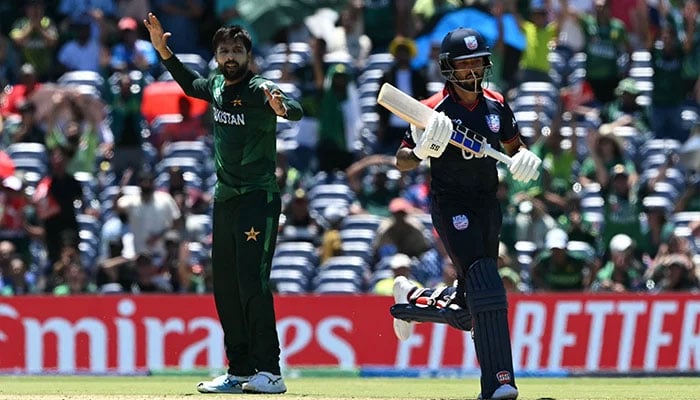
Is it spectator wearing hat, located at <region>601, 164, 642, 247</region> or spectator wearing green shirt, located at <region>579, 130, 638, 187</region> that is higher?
spectator wearing green shirt, located at <region>579, 130, 638, 187</region>

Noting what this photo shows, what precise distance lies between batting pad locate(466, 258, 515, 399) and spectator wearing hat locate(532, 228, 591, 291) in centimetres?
784

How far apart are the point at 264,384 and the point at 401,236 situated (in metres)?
7.92

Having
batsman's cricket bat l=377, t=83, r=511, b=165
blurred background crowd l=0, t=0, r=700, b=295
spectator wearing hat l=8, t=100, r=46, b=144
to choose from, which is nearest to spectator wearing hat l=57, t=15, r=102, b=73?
blurred background crowd l=0, t=0, r=700, b=295

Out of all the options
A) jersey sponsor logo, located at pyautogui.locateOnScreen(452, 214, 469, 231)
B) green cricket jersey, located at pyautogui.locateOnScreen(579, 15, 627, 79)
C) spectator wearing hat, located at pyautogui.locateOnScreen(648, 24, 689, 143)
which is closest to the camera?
jersey sponsor logo, located at pyautogui.locateOnScreen(452, 214, 469, 231)

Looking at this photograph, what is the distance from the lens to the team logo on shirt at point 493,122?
10.4 metres

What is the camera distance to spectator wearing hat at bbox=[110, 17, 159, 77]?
21688mm

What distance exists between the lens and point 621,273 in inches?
707

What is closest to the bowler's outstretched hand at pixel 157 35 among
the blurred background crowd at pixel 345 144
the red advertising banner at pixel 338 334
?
the red advertising banner at pixel 338 334

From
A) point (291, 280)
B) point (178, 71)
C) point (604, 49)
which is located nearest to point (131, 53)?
point (291, 280)

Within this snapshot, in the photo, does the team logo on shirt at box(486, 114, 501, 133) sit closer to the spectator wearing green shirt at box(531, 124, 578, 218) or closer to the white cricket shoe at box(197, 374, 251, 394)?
the white cricket shoe at box(197, 374, 251, 394)

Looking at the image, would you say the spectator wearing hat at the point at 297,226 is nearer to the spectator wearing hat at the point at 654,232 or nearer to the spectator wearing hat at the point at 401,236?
the spectator wearing hat at the point at 401,236

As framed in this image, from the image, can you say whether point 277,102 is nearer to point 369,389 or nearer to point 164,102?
point 369,389

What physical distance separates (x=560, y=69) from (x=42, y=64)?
270 inches

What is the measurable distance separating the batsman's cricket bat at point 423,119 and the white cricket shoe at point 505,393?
1368 mm
